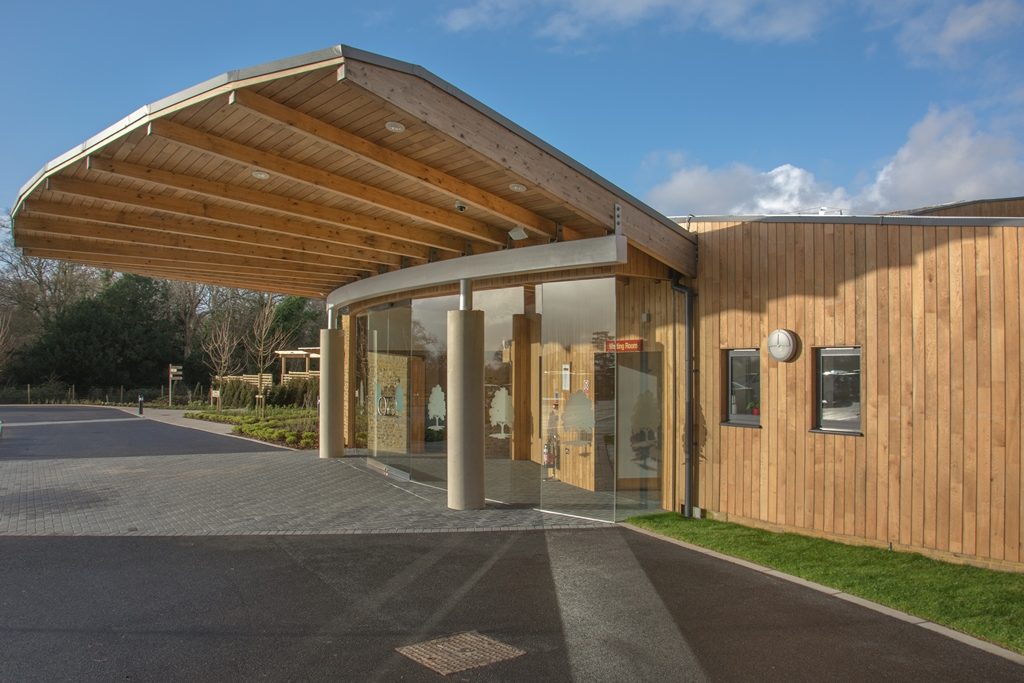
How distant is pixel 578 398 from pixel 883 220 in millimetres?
4401

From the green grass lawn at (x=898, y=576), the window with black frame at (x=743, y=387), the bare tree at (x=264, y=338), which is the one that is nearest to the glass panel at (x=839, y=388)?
the window with black frame at (x=743, y=387)

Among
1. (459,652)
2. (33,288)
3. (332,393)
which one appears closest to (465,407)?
(459,652)

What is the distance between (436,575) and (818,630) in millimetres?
3397

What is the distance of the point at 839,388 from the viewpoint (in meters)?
8.27

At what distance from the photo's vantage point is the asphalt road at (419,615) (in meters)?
4.67

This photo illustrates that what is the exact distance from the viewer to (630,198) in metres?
8.76

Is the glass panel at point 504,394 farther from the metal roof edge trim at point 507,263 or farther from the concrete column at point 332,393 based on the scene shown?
the concrete column at point 332,393

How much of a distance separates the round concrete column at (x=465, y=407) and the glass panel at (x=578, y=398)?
0.99 metres

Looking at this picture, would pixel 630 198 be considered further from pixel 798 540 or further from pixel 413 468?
pixel 413 468

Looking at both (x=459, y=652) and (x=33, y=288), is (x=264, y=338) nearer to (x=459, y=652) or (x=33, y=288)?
(x=33, y=288)

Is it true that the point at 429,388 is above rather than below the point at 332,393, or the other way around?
above

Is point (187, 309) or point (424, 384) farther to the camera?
point (187, 309)

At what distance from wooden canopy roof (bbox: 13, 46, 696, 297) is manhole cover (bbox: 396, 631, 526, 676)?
13.9 feet

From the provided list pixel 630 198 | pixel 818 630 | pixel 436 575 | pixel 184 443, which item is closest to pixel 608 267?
pixel 630 198
